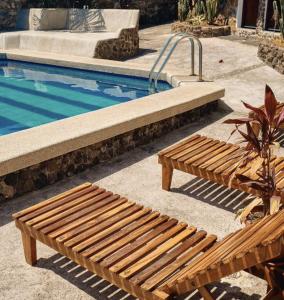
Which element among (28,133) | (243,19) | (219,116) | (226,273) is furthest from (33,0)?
(226,273)

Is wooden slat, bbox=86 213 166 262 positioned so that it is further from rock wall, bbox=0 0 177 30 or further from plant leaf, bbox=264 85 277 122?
rock wall, bbox=0 0 177 30

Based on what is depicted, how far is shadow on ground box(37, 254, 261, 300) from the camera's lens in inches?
156

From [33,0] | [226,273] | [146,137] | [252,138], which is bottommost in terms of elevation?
[146,137]

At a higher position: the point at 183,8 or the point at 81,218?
the point at 183,8

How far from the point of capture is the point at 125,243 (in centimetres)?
395

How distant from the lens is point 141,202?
574 cm

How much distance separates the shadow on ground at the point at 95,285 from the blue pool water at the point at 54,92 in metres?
5.74

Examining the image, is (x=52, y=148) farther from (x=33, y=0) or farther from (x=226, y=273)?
(x=33, y=0)

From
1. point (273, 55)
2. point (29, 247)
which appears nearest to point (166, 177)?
point (29, 247)

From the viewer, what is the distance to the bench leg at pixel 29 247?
14.3 ft

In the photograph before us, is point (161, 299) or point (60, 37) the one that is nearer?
point (161, 299)

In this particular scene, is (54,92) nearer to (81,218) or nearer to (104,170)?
(104,170)

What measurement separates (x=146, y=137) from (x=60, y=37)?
933 cm

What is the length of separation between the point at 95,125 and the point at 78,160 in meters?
0.67
